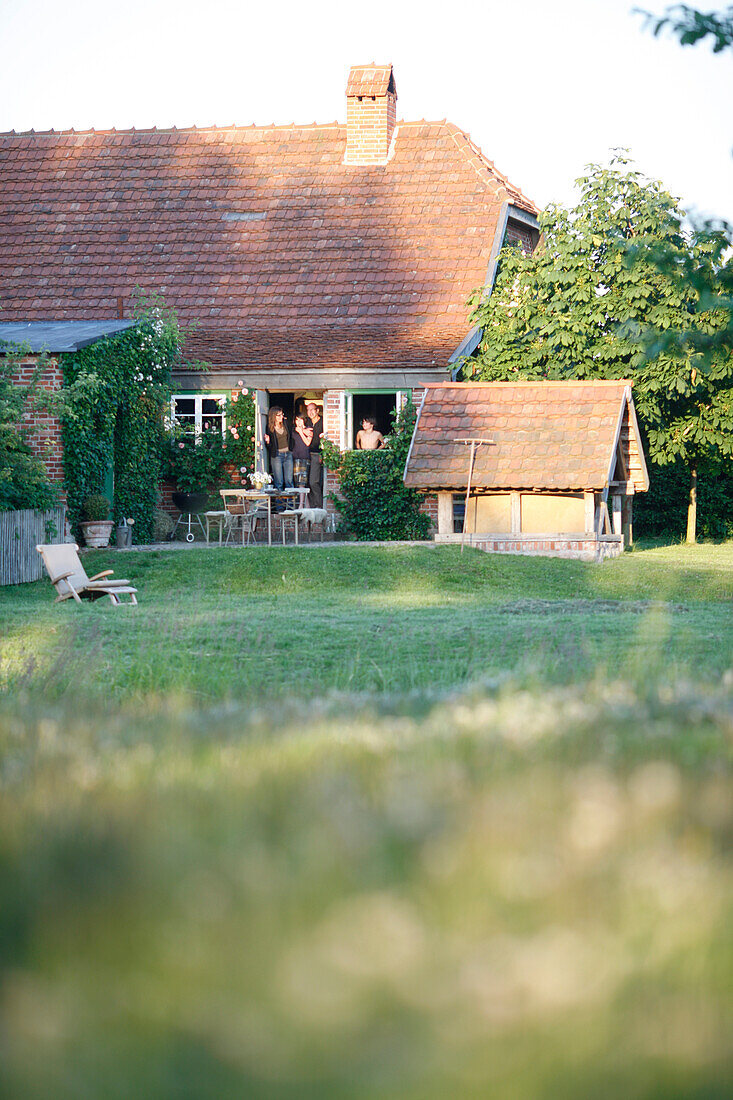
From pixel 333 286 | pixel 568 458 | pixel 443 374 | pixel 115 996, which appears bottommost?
pixel 115 996

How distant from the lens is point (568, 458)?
62.7 feet

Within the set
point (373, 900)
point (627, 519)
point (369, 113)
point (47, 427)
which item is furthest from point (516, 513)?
point (373, 900)

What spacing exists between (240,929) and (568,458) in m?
17.1

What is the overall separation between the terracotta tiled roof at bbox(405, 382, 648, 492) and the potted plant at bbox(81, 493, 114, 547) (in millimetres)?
4704

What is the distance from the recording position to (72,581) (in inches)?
585

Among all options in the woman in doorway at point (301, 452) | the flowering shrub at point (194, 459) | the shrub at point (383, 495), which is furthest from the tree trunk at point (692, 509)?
the flowering shrub at point (194, 459)

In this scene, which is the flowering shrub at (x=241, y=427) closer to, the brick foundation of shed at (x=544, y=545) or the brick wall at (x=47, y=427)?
the brick wall at (x=47, y=427)

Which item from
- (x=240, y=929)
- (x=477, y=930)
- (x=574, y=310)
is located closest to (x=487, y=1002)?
(x=477, y=930)

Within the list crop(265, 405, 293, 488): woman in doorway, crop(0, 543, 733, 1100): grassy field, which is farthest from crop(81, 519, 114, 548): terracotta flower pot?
crop(0, 543, 733, 1100): grassy field

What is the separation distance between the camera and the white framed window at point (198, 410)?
935 inches

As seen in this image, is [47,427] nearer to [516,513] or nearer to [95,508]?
[95,508]

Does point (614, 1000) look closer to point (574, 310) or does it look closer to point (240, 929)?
point (240, 929)

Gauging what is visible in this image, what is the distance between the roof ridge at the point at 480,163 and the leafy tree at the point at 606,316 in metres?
3.61

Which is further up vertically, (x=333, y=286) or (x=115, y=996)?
(x=333, y=286)
